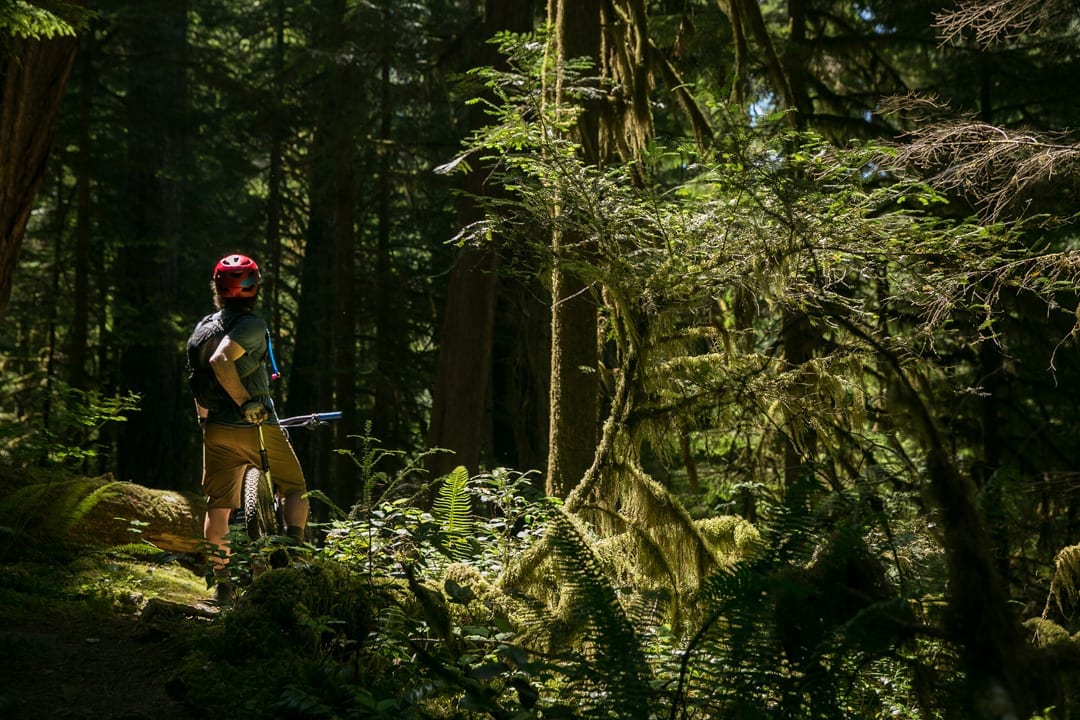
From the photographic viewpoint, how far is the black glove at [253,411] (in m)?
5.83

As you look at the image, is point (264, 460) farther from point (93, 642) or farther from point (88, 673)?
point (88, 673)

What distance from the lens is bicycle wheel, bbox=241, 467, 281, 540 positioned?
5816mm

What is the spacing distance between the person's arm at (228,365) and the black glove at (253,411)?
0.24 ft

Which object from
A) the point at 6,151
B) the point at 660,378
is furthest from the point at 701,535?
the point at 6,151

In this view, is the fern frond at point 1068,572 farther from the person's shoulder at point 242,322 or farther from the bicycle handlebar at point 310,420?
the person's shoulder at point 242,322

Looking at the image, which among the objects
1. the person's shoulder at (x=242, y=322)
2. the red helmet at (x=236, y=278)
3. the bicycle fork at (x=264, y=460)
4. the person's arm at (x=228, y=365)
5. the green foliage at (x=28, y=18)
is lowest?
the bicycle fork at (x=264, y=460)

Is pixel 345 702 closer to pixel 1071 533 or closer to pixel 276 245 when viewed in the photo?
pixel 1071 533

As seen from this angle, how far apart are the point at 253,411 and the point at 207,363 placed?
18.8 inches

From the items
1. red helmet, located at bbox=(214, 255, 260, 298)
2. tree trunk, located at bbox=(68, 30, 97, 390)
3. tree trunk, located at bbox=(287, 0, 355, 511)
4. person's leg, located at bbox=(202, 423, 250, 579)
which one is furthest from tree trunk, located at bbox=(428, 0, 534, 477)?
red helmet, located at bbox=(214, 255, 260, 298)

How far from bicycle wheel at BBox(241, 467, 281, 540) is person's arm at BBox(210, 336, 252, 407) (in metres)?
0.55

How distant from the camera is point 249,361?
591cm

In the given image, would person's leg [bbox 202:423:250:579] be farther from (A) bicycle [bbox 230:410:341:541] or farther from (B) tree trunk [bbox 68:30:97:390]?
(B) tree trunk [bbox 68:30:97:390]

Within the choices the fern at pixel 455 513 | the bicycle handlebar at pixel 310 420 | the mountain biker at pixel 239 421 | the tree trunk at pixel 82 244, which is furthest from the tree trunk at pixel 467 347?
the fern at pixel 455 513

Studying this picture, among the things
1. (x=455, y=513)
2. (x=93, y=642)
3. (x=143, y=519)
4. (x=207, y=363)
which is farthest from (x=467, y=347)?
(x=93, y=642)
